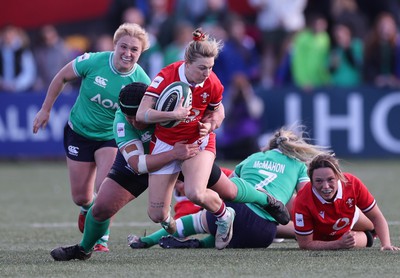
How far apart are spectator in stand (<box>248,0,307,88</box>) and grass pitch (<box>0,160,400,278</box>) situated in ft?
19.2

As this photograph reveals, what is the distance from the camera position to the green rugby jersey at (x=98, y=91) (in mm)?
8234

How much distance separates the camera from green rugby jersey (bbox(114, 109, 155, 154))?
7.34 metres

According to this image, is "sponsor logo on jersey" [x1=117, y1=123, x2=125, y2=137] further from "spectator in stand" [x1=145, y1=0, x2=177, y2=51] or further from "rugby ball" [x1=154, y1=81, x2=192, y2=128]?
"spectator in stand" [x1=145, y1=0, x2=177, y2=51]

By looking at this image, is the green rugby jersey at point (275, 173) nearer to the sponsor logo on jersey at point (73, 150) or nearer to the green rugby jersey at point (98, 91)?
the green rugby jersey at point (98, 91)

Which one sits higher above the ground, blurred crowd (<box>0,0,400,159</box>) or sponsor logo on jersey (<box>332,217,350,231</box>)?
blurred crowd (<box>0,0,400,159</box>)

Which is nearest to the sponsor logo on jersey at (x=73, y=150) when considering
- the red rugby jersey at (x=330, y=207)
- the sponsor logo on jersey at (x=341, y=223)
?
the red rugby jersey at (x=330, y=207)

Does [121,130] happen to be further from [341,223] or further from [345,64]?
[345,64]

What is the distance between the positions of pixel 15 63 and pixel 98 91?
8.59 meters

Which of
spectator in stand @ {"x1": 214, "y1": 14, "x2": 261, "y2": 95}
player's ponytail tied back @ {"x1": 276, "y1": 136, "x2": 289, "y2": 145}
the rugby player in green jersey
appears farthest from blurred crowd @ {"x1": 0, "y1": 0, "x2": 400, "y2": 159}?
the rugby player in green jersey

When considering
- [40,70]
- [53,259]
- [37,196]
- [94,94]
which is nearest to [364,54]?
[40,70]

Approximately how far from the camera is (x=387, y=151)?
622 inches

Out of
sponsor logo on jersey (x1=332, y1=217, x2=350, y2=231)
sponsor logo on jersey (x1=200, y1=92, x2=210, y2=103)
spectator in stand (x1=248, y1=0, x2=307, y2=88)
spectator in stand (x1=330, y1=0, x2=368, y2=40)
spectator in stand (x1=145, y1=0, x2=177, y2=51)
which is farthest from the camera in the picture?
spectator in stand (x1=330, y1=0, x2=368, y2=40)

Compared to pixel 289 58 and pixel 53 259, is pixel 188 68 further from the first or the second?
pixel 289 58

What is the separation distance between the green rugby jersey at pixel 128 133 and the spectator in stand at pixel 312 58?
9045 mm
